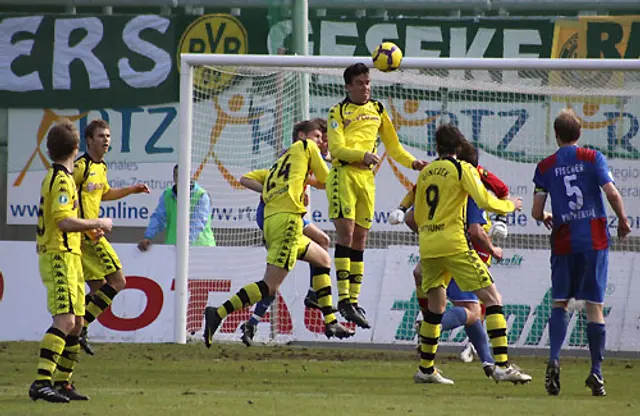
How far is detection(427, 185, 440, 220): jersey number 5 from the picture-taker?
9.49 meters

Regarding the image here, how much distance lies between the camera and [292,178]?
1088 centimetres

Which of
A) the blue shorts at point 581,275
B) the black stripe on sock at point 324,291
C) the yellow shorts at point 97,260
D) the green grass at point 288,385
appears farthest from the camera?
the black stripe on sock at point 324,291

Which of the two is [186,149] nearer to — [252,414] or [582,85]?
[582,85]

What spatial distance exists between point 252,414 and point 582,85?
8.18 meters

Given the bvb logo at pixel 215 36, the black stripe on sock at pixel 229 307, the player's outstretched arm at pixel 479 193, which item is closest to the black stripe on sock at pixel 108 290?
the black stripe on sock at pixel 229 307

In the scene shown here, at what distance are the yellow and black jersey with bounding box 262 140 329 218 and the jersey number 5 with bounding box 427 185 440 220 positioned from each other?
1.63m

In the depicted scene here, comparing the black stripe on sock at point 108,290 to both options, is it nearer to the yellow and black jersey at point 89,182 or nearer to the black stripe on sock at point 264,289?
the yellow and black jersey at point 89,182

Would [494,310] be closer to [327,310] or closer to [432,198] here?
[432,198]

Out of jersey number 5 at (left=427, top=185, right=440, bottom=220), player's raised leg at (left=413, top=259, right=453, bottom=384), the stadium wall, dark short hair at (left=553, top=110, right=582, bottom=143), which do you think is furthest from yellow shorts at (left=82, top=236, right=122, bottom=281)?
dark short hair at (left=553, top=110, right=582, bottom=143)

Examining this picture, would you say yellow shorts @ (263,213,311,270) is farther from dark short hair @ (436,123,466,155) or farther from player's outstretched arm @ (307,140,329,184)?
dark short hair @ (436,123,466,155)

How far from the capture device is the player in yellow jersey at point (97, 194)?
1074 cm

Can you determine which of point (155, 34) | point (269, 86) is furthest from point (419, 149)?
point (155, 34)

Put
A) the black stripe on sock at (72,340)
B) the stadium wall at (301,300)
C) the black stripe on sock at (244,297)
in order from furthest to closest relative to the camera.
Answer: the stadium wall at (301,300) < the black stripe on sock at (244,297) < the black stripe on sock at (72,340)

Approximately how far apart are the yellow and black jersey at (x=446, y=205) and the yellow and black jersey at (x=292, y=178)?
62.1 inches
